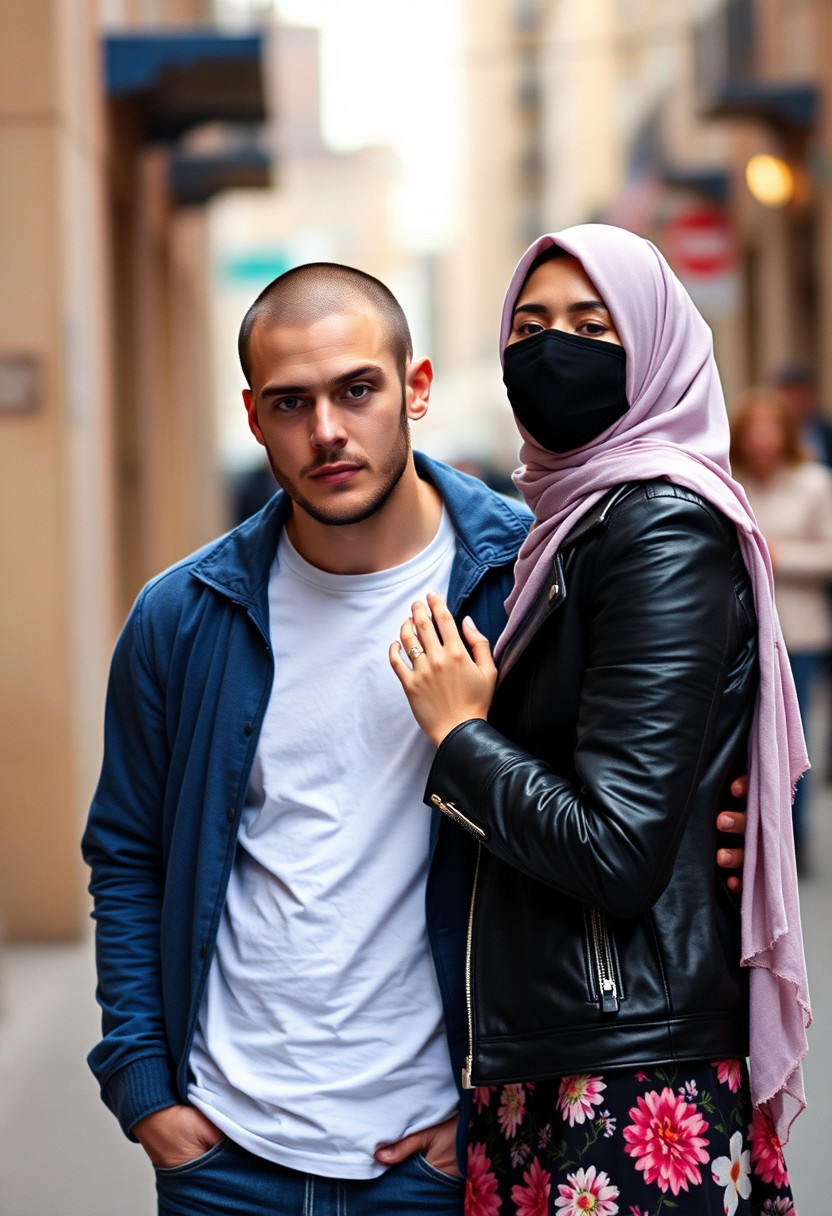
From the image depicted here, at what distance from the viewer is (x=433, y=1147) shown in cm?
227

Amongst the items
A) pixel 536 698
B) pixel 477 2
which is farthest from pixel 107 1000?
pixel 477 2

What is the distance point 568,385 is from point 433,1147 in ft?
3.58

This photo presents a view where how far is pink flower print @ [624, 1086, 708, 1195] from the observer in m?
2.00

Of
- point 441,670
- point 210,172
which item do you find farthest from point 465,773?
point 210,172

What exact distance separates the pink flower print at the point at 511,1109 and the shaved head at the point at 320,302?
1.05m

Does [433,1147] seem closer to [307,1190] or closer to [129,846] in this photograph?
[307,1190]

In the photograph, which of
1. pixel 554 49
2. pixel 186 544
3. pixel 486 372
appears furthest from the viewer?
pixel 554 49

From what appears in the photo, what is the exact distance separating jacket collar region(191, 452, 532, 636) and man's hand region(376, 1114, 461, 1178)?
30.3 inches

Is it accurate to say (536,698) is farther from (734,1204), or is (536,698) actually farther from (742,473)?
(742,473)

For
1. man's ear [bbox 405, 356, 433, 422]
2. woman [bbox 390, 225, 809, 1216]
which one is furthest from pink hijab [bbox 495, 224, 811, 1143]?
man's ear [bbox 405, 356, 433, 422]

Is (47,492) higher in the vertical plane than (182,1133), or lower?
higher

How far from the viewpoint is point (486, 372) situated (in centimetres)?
5547

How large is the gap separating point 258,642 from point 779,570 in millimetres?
5358

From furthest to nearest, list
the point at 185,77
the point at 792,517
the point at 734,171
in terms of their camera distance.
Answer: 1. the point at 734,171
2. the point at 185,77
3. the point at 792,517
